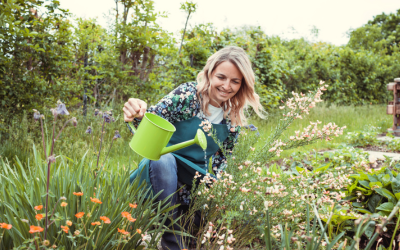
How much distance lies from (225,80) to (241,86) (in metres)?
0.27

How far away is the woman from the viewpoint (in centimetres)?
188

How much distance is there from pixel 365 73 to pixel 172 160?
10710mm

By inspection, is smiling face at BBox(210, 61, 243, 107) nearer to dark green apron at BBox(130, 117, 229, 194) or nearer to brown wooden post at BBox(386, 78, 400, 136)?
dark green apron at BBox(130, 117, 229, 194)

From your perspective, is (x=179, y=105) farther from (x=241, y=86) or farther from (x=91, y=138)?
(x=91, y=138)

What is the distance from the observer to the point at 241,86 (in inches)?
88.0

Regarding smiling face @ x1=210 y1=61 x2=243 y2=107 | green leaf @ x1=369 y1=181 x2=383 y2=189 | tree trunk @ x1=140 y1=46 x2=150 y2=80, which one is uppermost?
tree trunk @ x1=140 y1=46 x2=150 y2=80

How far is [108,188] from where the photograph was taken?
1.37 m

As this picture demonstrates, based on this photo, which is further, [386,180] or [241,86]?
[241,86]

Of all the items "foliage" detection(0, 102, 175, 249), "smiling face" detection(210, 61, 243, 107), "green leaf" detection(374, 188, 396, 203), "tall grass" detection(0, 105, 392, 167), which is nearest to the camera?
"foliage" detection(0, 102, 175, 249)

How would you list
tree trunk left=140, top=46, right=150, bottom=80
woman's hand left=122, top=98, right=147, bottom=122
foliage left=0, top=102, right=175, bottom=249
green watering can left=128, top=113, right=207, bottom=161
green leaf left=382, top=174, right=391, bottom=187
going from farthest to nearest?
tree trunk left=140, top=46, right=150, bottom=80, green leaf left=382, top=174, right=391, bottom=187, woman's hand left=122, top=98, right=147, bottom=122, green watering can left=128, top=113, right=207, bottom=161, foliage left=0, top=102, right=175, bottom=249

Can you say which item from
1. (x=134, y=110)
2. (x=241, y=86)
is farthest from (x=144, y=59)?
(x=134, y=110)

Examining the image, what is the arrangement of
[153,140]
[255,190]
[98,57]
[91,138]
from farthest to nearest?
[98,57], [91,138], [255,190], [153,140]

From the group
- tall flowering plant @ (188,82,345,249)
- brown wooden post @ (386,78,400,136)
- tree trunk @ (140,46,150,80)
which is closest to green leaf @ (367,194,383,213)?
tall flowering plant @ (188,82,345,249)

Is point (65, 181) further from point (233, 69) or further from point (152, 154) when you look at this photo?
point (233, 69)
